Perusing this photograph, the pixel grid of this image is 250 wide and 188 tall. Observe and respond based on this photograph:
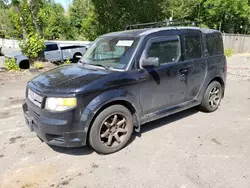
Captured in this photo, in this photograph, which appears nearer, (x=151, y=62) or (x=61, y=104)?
(x=61, y=104)

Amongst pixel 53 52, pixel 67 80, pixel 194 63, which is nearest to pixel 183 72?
pixel 194 63

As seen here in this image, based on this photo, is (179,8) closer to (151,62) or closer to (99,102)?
(151,62)

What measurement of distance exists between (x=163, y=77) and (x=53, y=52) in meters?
10.8

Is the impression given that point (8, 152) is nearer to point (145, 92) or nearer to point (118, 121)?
point (118, 121)

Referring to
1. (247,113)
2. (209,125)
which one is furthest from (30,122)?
(247,113)

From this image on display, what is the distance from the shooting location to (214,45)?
4.79 m

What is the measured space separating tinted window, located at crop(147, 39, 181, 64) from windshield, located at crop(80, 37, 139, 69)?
0.33 meters

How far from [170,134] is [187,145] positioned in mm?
444

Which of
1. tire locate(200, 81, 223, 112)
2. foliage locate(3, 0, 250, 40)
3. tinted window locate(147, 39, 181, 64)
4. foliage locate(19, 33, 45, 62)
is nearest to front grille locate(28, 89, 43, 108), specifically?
tinted window locate(147, 39, 181, 64)

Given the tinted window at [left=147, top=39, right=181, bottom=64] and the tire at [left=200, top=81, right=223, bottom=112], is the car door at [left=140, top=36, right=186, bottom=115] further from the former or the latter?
the tire at [left=200, top=81, right=223, bottom=112]

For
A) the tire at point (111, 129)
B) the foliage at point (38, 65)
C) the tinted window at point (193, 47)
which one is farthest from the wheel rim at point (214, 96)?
the foliage at point (38, 65)

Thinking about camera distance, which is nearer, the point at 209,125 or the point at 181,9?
the point at 209,125

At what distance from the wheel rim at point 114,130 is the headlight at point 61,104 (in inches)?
22.7

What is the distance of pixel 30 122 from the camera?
3.41m
